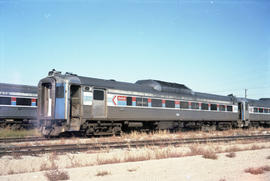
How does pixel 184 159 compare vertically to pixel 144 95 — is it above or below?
below

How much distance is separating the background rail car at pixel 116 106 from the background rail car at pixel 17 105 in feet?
20.7

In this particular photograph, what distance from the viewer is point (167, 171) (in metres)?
8.09

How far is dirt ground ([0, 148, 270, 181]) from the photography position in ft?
23.6

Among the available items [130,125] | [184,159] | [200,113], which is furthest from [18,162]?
[200,113]

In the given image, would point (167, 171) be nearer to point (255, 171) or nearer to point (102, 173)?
point (102, 173)

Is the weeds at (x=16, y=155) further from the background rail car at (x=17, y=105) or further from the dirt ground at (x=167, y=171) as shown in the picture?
the background rail car at (x=17, y=105)

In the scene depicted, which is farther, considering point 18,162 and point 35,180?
point 18,162

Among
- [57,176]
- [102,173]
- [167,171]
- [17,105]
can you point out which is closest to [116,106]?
[17,105]

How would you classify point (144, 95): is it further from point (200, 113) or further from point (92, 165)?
point (92, 165)

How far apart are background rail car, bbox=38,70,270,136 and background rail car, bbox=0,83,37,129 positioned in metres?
6.32

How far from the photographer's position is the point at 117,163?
31.0 feet

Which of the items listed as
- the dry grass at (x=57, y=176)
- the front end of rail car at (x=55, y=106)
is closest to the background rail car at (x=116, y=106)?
the front end of rail car at (x=55, y=106)

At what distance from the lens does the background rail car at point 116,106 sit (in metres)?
16.4

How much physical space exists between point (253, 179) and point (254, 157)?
14.4 ft
